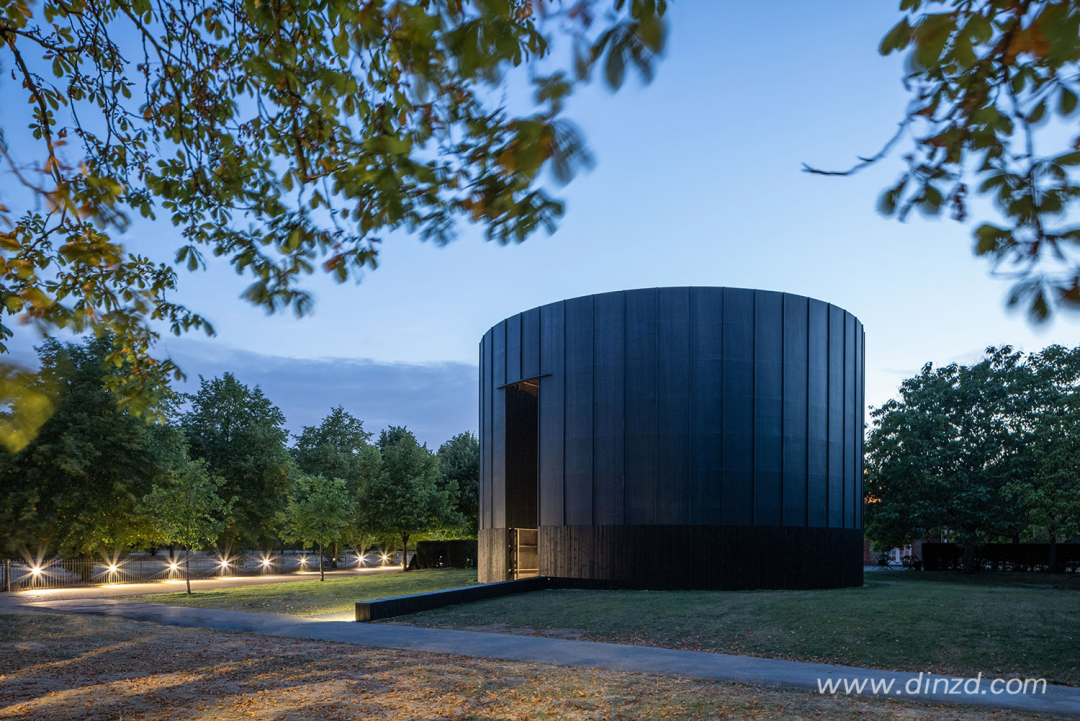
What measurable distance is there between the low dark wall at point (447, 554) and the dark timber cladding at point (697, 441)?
23006mm

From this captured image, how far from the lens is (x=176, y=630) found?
16188 mm

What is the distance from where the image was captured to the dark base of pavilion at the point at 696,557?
22734mm

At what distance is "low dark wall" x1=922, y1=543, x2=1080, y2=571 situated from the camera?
40312 millimetres

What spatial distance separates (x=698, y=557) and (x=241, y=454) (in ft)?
138

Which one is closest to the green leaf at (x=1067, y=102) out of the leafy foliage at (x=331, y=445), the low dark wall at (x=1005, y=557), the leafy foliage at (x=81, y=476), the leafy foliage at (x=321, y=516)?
the leafy foliage at (x=321, y=516)

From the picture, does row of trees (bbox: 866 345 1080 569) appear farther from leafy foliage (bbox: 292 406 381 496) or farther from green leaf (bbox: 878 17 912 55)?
leafy foliage (bbox: 292 406 381 496)

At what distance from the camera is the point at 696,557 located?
22781mm

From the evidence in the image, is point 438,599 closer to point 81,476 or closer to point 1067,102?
point 1067,102

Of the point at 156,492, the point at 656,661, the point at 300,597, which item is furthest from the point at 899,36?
the point at 156,492

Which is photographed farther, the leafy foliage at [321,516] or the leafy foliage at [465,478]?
the leafy foliage at [465,478]

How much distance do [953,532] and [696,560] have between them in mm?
21542

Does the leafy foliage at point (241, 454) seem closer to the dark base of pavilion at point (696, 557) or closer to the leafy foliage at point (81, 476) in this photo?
the leafy foliage at point (81, 476)

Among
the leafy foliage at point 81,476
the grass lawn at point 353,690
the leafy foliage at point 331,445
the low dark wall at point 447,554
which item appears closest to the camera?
the grass lawn at point 353,690

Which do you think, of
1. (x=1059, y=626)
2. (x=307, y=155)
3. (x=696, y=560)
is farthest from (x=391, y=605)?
(x=1059, y=626)
